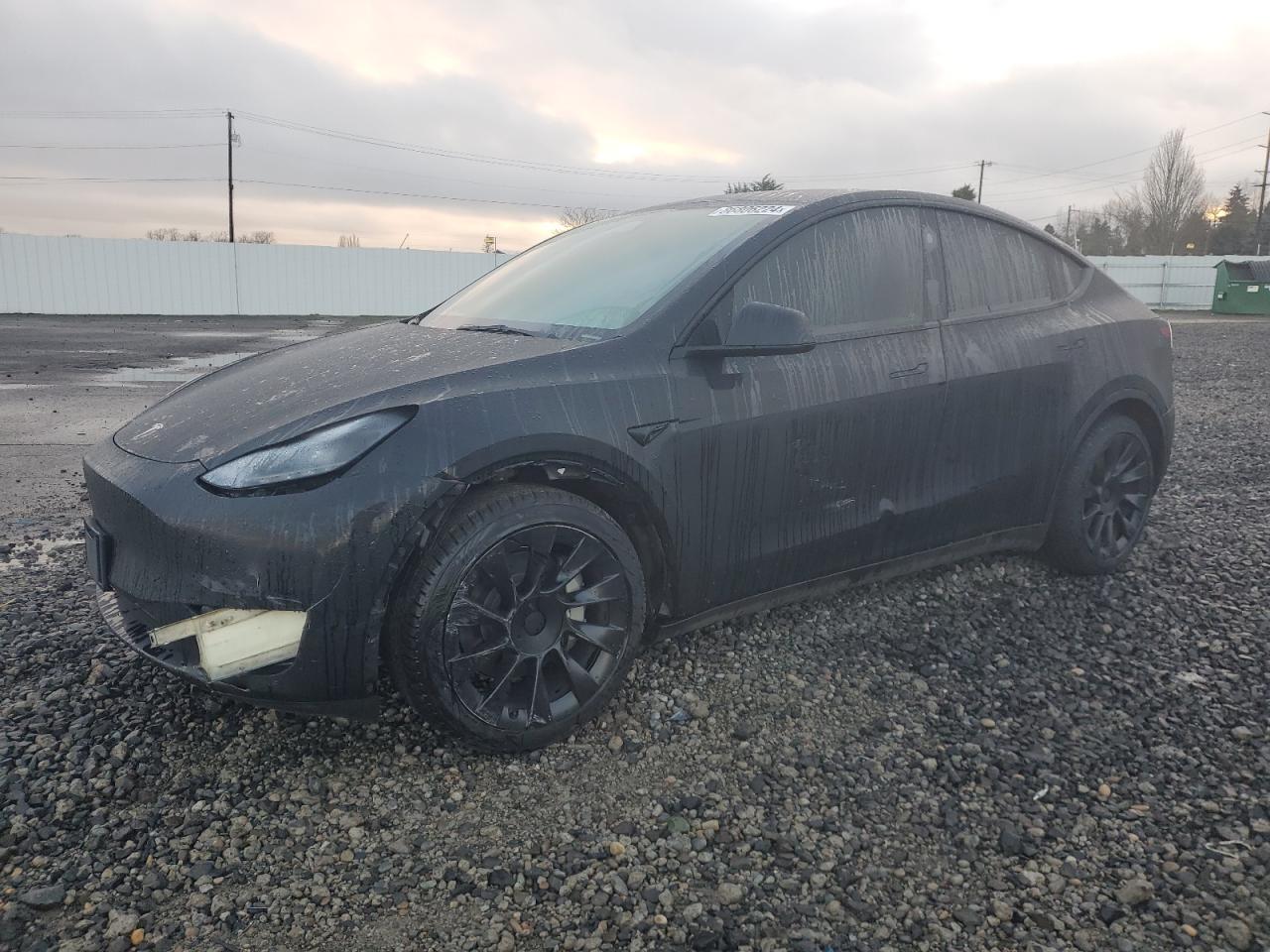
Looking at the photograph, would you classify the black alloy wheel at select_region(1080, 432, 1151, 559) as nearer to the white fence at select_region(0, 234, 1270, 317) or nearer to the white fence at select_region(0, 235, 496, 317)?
the white fence at select_region(0, 235, 496, 317)

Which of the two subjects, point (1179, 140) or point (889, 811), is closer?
point (889, 811)

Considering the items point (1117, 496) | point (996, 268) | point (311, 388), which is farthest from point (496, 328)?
point (1117, 496)

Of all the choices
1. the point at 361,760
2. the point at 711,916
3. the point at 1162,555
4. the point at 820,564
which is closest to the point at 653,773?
the point at 711,916

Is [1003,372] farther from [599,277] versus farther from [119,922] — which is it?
[119,922]

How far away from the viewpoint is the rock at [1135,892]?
2121 millimetres

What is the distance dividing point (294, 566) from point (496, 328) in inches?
50.3

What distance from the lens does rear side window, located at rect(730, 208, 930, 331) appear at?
10.3 ft

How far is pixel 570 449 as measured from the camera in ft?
8.57

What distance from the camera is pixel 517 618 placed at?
2.58 meters

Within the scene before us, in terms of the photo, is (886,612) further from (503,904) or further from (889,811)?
(503,904)

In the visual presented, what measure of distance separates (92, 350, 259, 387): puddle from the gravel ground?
816 cm

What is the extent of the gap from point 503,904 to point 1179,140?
71110mm

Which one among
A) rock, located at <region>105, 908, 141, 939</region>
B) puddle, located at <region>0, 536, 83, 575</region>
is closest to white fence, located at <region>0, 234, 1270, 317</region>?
puddle, located at <region>0, 536, 83, 575</region>

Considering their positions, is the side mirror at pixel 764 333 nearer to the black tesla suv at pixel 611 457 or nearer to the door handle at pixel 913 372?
the black tesla suv at pixel 611 457
